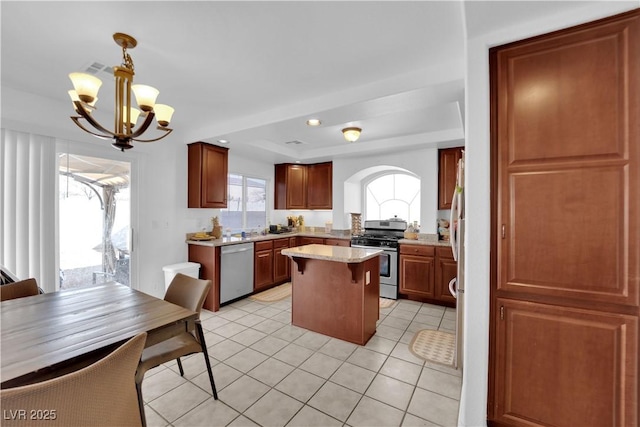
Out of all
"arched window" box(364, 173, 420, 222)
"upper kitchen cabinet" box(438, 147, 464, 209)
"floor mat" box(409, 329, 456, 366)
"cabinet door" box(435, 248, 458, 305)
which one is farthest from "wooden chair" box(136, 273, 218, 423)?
"arched window" box(364, 173, 420, 222)

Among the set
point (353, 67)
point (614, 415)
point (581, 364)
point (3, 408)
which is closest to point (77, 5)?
point (353, 67)

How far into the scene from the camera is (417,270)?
13.1 feet

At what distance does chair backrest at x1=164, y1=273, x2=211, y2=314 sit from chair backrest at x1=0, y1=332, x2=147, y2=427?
76cm

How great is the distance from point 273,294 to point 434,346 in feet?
8.37

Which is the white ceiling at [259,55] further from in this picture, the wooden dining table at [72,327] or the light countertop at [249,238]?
the wooden dining table at [72,327]

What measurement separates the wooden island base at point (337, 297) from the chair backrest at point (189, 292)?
1.19 meters

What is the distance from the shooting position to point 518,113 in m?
1.54

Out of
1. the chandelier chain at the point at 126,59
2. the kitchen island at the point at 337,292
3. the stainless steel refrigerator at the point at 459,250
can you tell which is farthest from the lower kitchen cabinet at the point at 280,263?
the chandelier chain at the point at 126,59

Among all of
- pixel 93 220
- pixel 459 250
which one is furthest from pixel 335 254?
pixel 93 220

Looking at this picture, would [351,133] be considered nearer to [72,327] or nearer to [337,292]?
[337,292]

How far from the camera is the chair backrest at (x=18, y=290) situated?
6.68 ft

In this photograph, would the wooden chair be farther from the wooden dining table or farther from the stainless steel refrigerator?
the stainless steel refrigerator

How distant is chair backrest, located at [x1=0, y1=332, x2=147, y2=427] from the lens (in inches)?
34.1

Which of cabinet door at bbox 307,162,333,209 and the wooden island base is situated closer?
the wooden island base
